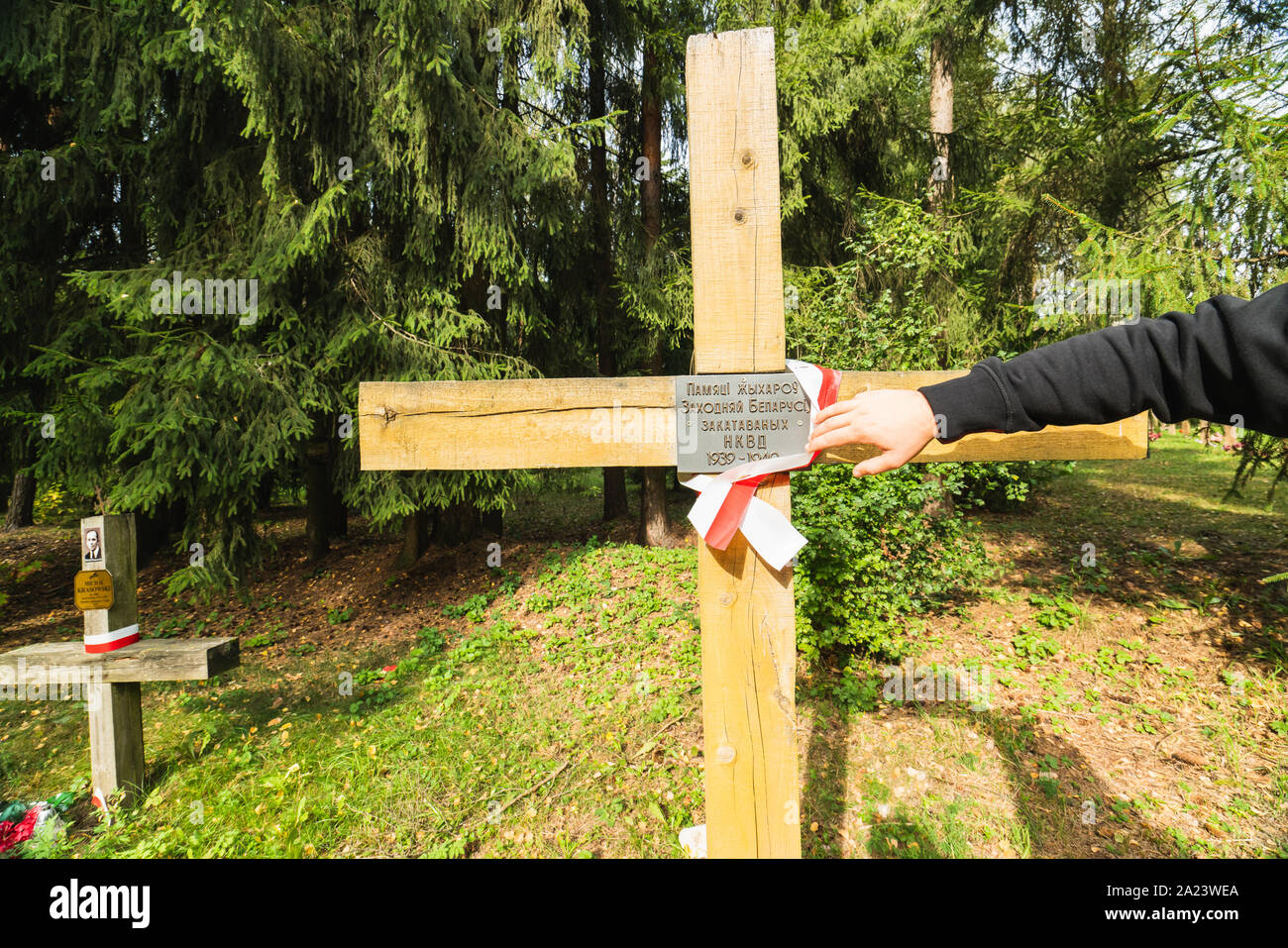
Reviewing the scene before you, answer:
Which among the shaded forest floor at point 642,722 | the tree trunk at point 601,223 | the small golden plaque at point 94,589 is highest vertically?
the tree trunk at point 601,223

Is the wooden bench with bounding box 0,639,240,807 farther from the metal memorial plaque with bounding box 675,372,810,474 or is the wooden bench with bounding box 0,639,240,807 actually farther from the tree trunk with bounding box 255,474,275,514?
the metal memorial plaque with bounding box 675,372,810,474

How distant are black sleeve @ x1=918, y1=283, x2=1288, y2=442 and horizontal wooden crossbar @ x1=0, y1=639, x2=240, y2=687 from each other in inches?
165

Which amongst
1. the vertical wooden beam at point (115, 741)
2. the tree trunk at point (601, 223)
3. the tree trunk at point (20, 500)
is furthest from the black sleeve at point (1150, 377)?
the tree trunk at point (20, 500)

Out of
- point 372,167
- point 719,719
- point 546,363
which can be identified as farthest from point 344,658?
point 719,719

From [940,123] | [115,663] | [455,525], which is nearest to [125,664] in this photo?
[115,663]

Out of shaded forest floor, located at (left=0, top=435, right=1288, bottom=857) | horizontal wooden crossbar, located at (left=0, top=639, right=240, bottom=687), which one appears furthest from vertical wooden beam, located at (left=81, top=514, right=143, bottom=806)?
shaded forest floor, located at (left=0, top=435, right=1288, bottom=857)

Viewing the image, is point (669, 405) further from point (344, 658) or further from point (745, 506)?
point (344, 658)

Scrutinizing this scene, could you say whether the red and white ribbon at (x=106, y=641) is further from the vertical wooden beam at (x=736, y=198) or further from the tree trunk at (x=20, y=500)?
the tree trunk at (x=20, y=500)

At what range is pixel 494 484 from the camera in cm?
639

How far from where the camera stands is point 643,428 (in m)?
1.93

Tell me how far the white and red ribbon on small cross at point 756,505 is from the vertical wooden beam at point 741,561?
0.06 m

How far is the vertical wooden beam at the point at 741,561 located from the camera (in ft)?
5.87

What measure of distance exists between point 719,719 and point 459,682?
13.4 feet

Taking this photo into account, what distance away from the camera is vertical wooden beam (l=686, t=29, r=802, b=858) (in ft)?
5.87
